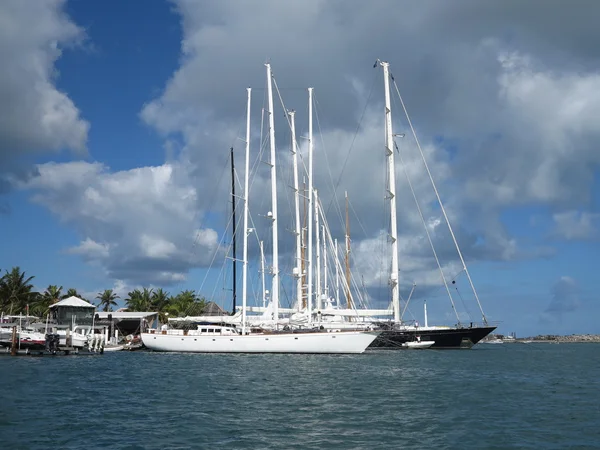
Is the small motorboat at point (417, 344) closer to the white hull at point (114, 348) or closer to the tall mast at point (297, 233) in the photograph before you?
the tall mast at point (297, 233)

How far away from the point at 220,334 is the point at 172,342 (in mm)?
6313

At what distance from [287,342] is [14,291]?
5346 cm

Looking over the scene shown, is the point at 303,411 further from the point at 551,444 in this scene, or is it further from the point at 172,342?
the point at 172,342

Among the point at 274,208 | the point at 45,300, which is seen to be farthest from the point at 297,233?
the point at 45,300

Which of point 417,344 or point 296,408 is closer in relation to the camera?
point 296,408

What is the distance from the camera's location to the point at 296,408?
25703mm

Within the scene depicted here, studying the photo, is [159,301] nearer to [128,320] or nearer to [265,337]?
[128,320]

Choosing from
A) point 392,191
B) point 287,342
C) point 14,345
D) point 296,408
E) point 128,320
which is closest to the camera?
point 296,408

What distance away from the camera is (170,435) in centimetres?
2023

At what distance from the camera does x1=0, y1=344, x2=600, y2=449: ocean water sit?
774 inches

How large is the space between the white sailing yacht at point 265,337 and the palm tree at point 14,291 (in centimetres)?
3645

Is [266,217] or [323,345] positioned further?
[266,217]

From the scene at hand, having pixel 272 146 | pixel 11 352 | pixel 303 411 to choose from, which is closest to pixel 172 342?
pixel 11 352

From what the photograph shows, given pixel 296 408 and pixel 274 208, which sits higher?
pixel 274 208
